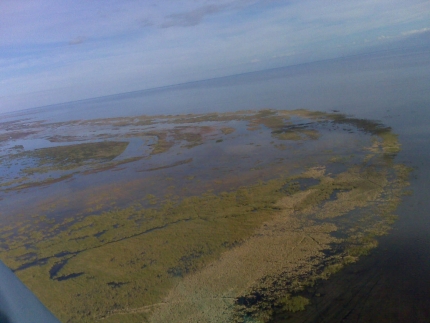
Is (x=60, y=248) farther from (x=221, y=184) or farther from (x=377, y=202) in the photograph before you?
(x=377, y=202)

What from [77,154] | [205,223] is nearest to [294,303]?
[205,223]

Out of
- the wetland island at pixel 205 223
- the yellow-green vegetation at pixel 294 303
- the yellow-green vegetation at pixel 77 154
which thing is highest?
the yellow-green vegetation at pixel 77 154

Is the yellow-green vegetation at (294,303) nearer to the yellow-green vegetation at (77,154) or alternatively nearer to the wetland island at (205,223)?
the wetland island at (205,223)

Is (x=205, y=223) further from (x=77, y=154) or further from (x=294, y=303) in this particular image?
(x=77, y=154)

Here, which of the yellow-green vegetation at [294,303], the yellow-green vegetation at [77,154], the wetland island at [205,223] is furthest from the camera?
the yellow-green vegetation at [77,154]

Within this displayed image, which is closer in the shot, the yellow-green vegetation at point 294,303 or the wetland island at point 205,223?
the yellow-green vegetation at point 294,303

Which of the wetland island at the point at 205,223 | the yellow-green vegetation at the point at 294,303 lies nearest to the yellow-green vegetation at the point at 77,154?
the wetland island at the point at 205,223

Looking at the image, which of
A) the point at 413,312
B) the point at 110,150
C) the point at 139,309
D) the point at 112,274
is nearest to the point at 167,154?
the point at 110,150

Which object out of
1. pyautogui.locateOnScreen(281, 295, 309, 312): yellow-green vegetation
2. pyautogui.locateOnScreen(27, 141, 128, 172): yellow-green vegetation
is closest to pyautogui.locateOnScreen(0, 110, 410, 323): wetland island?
pyautogui.locateOnScreen(281, 295, 309, 312): yellow-green vegetation
